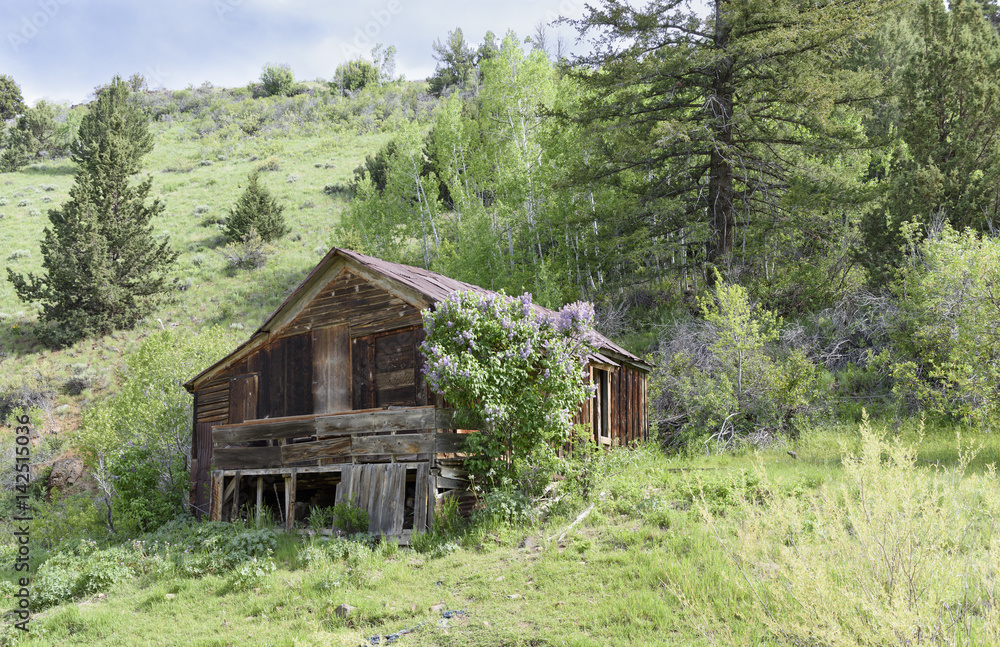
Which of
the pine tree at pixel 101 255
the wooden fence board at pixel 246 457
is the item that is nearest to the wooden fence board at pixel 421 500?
the wooden fence board at pixel 246 457

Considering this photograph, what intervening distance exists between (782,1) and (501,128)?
1347 centimetres

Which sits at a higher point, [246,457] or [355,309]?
[355,309]

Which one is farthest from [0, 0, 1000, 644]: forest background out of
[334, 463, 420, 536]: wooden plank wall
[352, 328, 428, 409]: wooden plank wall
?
[352, 328, 428, 409]: wooden plank wall

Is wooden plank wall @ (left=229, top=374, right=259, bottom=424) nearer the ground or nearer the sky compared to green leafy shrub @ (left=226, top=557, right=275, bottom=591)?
nearer the sky

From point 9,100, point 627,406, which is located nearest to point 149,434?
point 627,406

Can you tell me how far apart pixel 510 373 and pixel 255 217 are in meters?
34.7

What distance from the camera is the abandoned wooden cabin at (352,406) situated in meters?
12.5

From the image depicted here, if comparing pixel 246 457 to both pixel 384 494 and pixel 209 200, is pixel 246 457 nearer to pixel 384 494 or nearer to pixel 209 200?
pixel 384 494

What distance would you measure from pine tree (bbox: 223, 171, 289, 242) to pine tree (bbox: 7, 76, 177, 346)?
6494 mm

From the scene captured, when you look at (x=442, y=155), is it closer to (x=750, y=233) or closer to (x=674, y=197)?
(x=674, y=197)

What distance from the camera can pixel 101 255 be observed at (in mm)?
32469

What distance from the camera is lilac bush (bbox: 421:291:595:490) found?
11438 mm

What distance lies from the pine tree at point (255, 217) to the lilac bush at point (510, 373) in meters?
33.6

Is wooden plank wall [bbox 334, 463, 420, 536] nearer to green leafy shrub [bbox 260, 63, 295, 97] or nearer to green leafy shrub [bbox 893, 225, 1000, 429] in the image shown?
green leafy shrub [bbox 893, 225, 1000, 429]
